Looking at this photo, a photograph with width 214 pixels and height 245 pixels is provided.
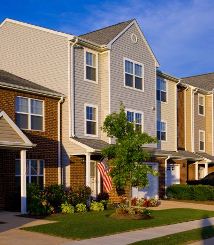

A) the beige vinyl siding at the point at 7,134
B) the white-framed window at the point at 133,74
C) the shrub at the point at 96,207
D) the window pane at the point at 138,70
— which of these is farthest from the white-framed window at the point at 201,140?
the beige vinyl siding at the point at 7,134

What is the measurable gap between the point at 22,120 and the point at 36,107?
1.12m

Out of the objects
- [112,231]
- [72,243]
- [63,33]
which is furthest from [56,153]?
[72,243]

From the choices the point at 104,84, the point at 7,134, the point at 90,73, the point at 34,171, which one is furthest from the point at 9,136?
the point at 104,84

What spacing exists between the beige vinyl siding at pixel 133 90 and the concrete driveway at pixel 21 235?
34.5ft

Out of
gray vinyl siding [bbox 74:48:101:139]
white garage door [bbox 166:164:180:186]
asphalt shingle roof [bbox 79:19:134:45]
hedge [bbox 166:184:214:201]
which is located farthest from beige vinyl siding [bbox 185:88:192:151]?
gray vinyl siding [bbox 74:48:101:139]

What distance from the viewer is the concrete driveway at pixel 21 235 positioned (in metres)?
12.7

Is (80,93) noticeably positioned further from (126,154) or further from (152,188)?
(152,188)

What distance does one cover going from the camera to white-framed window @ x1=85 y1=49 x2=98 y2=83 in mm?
25656

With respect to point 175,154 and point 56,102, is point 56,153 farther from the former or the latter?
point 175,154

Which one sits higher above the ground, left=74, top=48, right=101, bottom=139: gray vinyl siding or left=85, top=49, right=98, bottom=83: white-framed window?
left=85, top=49, right=98, bottom=83: white-framed window

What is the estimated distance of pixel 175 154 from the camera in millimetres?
32031

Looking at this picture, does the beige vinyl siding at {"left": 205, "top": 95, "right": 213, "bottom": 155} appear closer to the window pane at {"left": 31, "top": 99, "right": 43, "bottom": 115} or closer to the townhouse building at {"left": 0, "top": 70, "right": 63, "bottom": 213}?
the townhouse building at {"left": 0, "top": 70, "right": 63, "bottom": 213}

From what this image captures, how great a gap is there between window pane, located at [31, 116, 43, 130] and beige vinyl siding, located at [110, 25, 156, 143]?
452cm

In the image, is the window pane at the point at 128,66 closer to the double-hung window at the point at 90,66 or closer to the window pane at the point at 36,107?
the double-hung window at the point at 90,66
